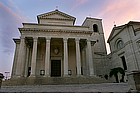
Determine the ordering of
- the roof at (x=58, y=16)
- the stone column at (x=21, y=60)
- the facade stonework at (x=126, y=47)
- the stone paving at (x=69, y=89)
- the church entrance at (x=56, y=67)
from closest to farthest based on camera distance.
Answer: the stone paving at (x=69, y=89) → the stone column at (x=21, y=60) → the facade stonework at (x=126, y=47) → the church entrance at (x=56, y=67) → the roof at (x=58, y=16)

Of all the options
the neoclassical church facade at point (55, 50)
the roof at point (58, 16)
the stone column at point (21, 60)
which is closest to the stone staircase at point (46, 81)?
the neoclassical church facade at point (55, 50)

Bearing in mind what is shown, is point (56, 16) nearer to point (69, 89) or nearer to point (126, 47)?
point (126, 47)

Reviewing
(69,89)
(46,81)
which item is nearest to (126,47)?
(46,81)

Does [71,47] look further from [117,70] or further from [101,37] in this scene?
[101,37]

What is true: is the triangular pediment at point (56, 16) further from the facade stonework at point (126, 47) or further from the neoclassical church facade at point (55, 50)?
the facade stonework at point (126, 47)

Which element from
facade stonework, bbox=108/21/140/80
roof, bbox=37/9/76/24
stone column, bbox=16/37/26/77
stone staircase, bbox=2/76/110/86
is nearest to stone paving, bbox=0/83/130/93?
stone staircase, bbox=2/76/110/86

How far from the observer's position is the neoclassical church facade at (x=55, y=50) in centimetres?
866

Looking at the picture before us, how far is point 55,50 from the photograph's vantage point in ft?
35.2

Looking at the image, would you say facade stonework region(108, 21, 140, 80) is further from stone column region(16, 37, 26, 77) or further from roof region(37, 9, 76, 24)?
stone column region(16, 37, 26, 77)

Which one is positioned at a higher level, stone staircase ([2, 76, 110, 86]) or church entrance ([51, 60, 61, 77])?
church entrance ([51, 60, 61, 77])

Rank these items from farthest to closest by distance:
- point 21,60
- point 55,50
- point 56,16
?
point 56,16 < point 55,50 < point 21,60

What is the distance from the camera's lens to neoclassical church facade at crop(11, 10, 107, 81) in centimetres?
866

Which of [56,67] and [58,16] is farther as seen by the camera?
[58,16]
